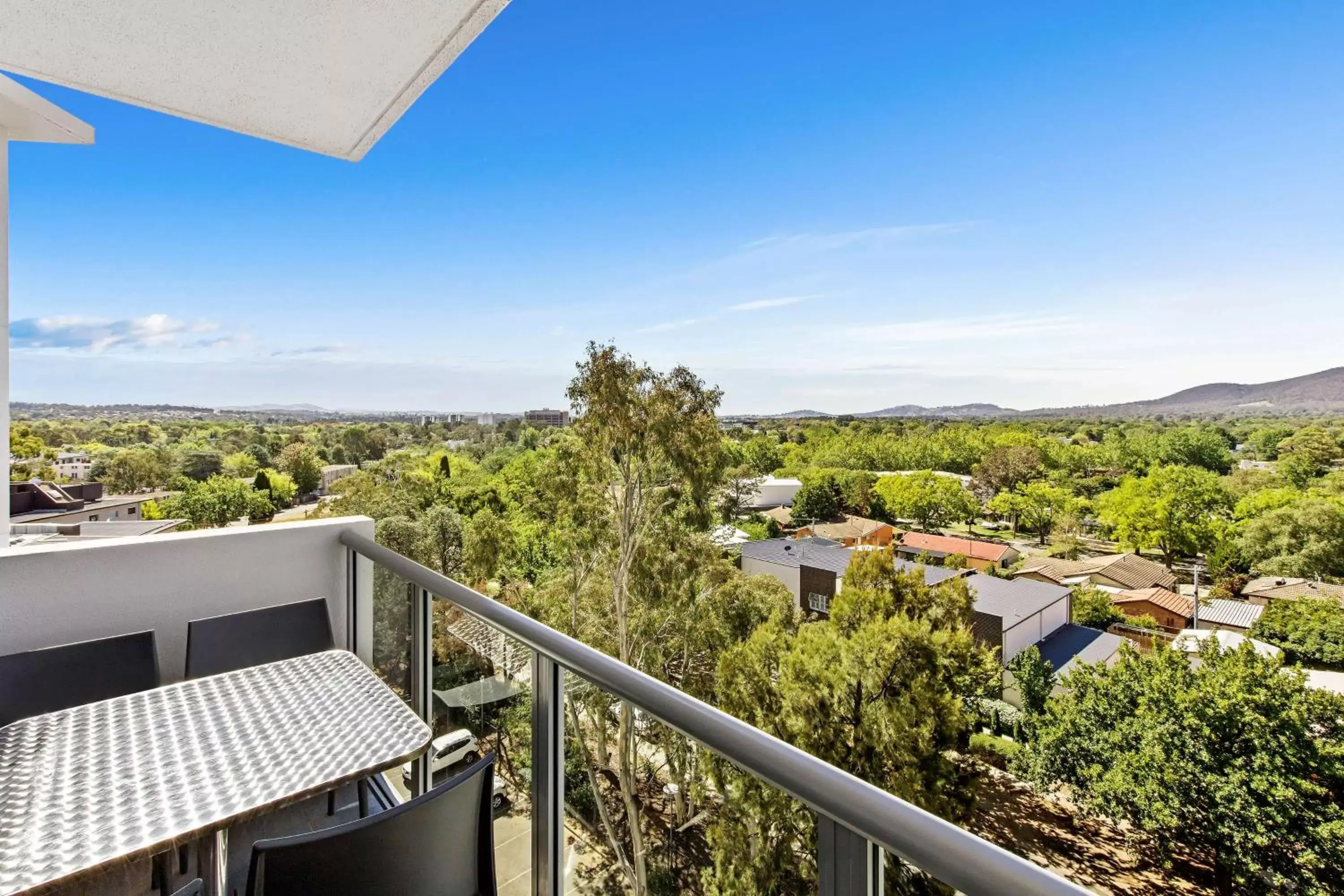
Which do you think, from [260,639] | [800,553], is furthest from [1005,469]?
[260,639]

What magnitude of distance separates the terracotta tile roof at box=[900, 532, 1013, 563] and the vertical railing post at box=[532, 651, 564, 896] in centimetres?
2775

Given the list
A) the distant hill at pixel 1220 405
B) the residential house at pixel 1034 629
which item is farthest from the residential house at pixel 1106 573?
the distant hill at pixel 1220 405

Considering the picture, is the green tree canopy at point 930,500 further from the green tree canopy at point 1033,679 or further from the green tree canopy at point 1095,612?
the green tree canopy at point 1033,679

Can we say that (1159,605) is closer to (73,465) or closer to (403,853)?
(403,853)

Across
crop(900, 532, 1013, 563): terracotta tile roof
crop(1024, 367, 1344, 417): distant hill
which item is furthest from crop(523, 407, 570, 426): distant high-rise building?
crop(1024, 367, 1344, 417): distant hill

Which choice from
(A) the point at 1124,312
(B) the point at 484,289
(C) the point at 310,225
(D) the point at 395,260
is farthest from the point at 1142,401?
(C) the point at 310,225

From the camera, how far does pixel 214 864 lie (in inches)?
52.1

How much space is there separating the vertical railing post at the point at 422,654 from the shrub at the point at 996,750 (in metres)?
18.6

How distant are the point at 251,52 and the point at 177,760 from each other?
2.10 m

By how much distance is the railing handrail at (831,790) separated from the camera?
545 mm

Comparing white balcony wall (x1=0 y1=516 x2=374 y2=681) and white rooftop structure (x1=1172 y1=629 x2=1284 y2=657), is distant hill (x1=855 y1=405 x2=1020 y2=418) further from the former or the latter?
white balcony wall (x1=0 y1=516 x2=374 y2=681)

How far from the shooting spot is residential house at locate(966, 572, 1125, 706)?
65.9ft

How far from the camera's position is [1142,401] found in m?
27.2

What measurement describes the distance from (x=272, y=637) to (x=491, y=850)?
1.41m
